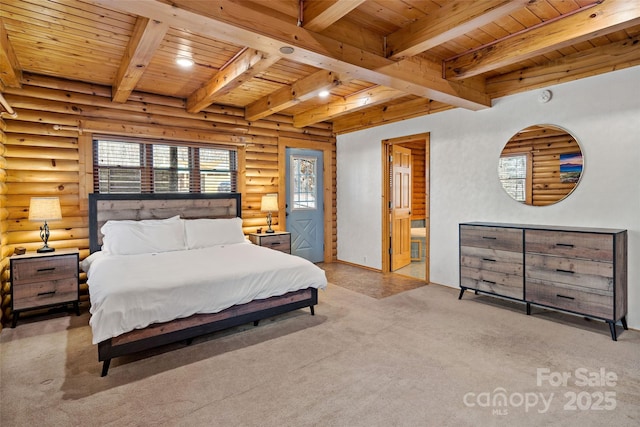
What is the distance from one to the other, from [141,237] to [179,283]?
5.27 ft

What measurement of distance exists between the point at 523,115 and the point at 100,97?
5.24 metres

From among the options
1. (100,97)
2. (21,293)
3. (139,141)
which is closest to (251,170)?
(139,141)

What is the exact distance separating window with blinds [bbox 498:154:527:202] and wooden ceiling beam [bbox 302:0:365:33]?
2916 millimetres

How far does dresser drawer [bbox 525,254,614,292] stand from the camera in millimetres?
3131

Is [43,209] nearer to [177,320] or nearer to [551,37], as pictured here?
[177,320]

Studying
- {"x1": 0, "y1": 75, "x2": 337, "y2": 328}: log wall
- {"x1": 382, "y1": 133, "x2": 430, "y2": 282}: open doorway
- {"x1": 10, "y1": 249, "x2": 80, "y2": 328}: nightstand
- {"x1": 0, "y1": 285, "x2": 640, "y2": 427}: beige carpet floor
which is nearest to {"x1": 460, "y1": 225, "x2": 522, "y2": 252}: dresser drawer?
{"x1": 0, "y1": 285, "x2": 640, "y2": 427}: beige carpet floor

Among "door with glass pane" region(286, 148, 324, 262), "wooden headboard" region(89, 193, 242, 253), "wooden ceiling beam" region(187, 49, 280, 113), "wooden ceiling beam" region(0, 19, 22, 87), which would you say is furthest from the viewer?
"door with glass pane" region(286, 148, 324, 262)

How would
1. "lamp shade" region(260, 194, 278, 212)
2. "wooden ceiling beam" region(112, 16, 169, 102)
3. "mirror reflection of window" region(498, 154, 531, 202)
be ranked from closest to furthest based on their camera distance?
"wooden ceiling beam" region(112, 16, 169, 102) → "mirror reflection of window" region(498, 154, 531, 202) → "lamp shade" region(260, 194, 278, 212)

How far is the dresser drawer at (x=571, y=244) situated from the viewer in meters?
3.13

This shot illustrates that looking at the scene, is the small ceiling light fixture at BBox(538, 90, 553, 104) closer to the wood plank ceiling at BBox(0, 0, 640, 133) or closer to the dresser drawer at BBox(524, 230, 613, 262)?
the wood plank ceiling at BBox(0, 0, 640, 133)

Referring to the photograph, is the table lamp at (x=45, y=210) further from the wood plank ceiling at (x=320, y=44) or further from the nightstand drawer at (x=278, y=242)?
the nightstand drawer at (x=278, y=242)

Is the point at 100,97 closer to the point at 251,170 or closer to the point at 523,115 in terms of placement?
the point at 251,170

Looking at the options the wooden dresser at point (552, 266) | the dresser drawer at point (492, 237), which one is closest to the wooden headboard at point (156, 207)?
the dresser drawer at point (492, 237)

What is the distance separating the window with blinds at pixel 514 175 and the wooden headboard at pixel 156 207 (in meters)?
3.77
